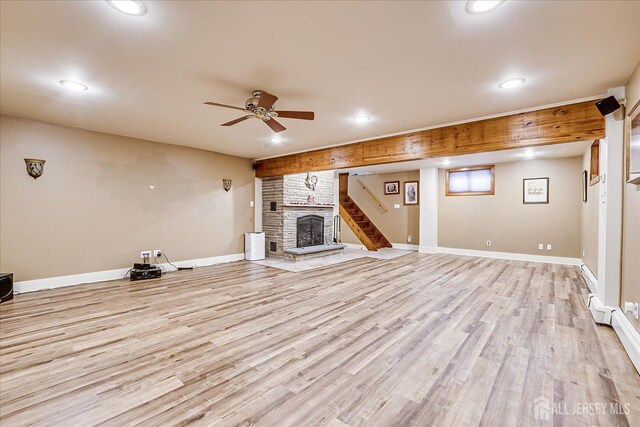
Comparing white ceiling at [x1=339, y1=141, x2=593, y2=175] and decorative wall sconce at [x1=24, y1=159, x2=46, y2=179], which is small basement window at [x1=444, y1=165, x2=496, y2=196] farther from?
decorative wall sconce at [x1=24, y1=159, x2=46, y2=179]

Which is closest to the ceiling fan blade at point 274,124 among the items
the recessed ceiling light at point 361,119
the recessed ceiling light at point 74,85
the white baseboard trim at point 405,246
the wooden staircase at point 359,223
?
the recessed ceiling light at point 361,119

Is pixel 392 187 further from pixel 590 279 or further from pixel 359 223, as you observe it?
pixel 590 279

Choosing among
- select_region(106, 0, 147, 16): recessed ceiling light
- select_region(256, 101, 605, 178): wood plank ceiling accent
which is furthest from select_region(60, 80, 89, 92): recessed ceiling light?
select_region(256, 101, 605, 178): wood plank ceiling accent

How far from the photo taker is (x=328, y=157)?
573 centimetres

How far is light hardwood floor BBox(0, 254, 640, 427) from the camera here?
1.74 metres

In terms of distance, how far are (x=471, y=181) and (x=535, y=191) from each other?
145 cm

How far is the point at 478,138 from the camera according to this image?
13.0ft

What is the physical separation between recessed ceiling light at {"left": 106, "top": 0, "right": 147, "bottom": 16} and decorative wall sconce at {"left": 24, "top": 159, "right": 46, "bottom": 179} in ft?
12.7

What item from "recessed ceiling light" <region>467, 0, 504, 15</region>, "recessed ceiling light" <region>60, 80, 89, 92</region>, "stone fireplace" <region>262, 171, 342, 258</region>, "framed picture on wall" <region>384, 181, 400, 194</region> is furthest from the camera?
"framed picture on wall" <region>384, 181, 400, 194</region>

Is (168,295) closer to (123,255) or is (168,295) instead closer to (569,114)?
(123,255)

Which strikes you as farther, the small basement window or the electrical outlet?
the small basement window

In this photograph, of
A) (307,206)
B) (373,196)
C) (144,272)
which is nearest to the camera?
(144,272)

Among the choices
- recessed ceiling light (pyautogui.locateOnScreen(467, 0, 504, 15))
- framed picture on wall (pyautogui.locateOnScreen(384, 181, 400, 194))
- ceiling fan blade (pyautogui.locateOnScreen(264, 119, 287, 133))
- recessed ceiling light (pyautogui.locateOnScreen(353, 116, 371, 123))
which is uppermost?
recessed ceiling light (pyautogui.locateOnScreen(353, 116, 371, 123))

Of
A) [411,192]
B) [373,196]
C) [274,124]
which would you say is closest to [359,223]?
[373,196]
